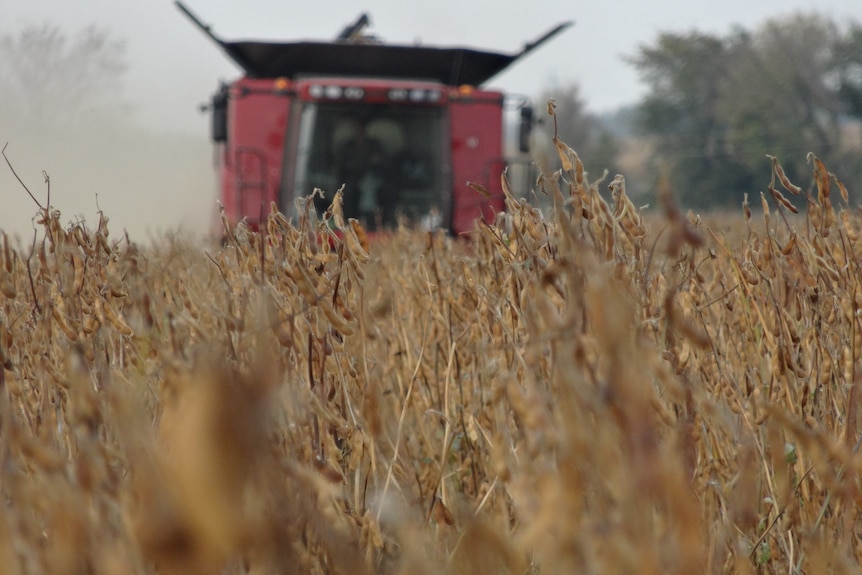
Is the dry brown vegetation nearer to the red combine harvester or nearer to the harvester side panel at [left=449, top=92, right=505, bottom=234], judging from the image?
the red combine harvester

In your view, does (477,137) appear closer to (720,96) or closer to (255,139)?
(255,139)

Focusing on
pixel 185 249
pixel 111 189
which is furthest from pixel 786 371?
pixel 111 189

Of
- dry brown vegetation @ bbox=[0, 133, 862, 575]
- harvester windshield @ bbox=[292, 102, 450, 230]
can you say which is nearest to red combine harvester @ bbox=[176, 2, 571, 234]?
harvester windshield @ bbox=[292, 102, 450, 230]

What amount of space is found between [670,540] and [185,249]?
3.58 meters

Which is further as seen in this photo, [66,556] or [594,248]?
[594,248]

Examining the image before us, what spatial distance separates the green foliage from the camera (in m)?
33.7

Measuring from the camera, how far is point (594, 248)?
1407 mm

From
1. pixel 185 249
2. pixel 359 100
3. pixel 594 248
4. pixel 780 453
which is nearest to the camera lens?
pixel 780 453

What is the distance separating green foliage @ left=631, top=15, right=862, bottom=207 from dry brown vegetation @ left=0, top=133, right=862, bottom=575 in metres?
29.8

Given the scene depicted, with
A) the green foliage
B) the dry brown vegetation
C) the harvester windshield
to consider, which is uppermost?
the green foliage

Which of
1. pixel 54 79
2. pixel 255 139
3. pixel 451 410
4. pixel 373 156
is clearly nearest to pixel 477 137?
pixel 373 156

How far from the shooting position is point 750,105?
35062mm

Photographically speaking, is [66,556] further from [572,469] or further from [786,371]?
[786,371]

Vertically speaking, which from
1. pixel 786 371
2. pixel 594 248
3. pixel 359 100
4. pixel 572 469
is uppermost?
pixel 359 100
